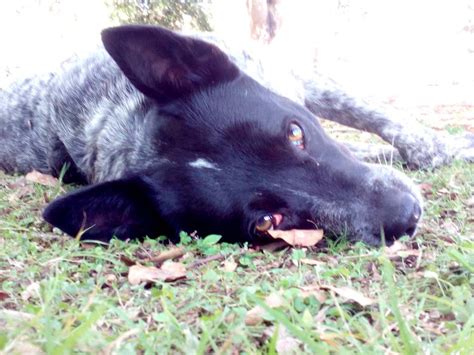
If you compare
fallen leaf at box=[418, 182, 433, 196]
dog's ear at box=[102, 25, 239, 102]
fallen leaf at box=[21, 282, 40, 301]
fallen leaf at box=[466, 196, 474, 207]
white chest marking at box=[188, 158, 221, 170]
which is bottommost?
fallen leaf at box=[418, 182, 433, 196]

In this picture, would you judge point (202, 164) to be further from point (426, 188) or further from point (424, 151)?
point (424, 151)

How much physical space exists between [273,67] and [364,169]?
1612 mm

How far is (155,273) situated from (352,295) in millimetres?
659

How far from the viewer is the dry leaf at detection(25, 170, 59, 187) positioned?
3.53 metres

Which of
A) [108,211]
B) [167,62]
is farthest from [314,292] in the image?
[167,62]

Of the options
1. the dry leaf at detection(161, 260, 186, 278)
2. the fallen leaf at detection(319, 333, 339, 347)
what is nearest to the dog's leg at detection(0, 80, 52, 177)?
the dry leaf at detection(161, 260, 186, 278)

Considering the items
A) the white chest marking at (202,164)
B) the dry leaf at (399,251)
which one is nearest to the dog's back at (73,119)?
the white chest marking at (202,164)

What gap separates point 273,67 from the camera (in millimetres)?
3908

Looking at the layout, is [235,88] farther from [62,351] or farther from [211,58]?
[62,351]

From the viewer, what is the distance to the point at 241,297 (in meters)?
1.60

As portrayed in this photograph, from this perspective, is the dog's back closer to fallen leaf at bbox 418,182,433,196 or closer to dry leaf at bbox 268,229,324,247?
dry leaf at bbox 268,229,324,247

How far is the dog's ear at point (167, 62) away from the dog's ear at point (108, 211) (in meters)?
0.45

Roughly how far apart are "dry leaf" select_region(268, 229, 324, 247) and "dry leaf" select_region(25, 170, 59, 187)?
1.69m

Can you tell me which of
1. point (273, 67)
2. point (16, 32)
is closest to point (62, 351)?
point (273, 67)
